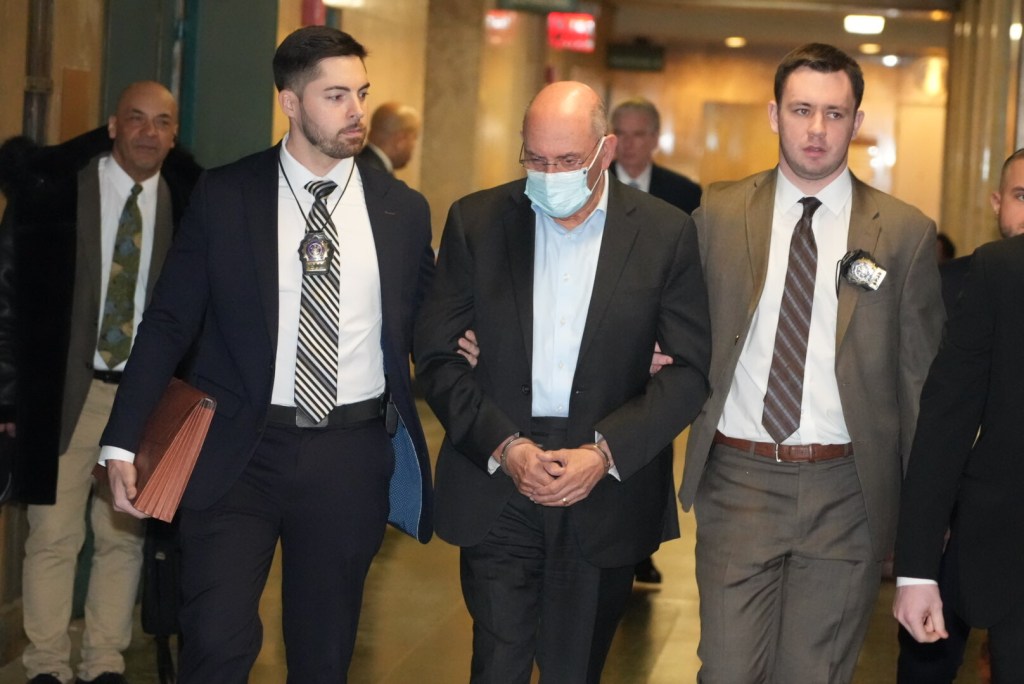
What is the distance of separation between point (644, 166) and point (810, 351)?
3.92m

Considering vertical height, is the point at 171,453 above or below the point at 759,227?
below

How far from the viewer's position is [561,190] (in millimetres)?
3652

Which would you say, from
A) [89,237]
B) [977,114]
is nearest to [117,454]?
[89,237]

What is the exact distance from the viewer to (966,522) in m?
2.97

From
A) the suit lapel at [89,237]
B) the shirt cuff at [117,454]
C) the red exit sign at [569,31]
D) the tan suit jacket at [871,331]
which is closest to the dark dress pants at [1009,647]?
the tan suit jacket at [871,331]

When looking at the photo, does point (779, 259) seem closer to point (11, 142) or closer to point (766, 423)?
point (766, 423)

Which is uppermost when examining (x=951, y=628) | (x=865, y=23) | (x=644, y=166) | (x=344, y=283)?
(x=865, y=23)

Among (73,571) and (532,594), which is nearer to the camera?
(532,594)

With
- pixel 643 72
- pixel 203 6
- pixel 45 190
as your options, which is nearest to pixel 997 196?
pixel 45 190

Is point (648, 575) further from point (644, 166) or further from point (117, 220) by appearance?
point (117, 220)

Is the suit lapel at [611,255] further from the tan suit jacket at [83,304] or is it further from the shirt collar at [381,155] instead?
the shirt collar at [381,155]

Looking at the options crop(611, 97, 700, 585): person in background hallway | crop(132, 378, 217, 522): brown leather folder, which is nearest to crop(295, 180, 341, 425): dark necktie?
crop(132, 378, 217, 522): brown leather folder

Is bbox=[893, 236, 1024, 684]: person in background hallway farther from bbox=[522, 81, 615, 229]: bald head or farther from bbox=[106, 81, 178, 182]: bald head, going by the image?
bbox=[106, 81, 178, 182]: bald head

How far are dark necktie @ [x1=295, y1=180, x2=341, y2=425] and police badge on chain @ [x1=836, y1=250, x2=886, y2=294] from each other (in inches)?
49.1
